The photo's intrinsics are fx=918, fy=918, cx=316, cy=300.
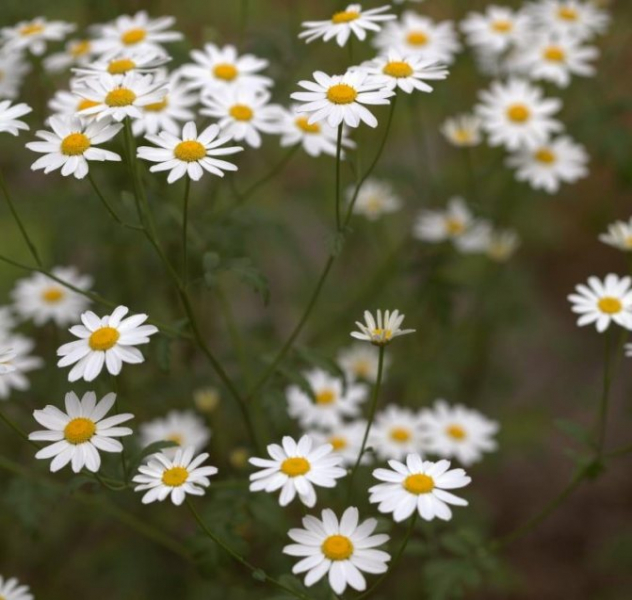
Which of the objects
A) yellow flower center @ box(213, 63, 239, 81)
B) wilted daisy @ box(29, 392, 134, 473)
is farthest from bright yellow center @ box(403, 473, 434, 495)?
yellow flower center @ box(213, 63, 239, 81)

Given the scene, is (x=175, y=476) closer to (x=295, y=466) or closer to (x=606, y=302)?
(x=295, y=466)

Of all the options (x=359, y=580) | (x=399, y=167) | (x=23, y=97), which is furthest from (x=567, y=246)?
(x=359, y=580)

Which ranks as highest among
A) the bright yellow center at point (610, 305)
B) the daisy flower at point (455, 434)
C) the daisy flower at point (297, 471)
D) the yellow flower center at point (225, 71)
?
the yellow flower center at point (225, 71)

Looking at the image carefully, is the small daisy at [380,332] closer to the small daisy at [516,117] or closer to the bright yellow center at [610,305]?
the bright yellow center at [610,305]

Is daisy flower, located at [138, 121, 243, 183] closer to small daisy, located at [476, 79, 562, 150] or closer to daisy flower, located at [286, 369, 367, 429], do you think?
daisy flower, located at [286, 369, 367, 429]

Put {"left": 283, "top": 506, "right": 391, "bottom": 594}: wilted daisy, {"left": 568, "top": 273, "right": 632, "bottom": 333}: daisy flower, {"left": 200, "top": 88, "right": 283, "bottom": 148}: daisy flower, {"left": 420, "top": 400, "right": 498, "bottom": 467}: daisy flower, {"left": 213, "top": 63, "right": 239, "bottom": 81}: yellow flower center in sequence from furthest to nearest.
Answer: {"left": 420, "top": 400, "right": 498, "bottom": 467}: daisy flower → {"left": 213, "top": 63, "right": 239, "bottom": 81}: yellow flower center → {"left": 200, "top": 88, "right": 283, "bottom": 148}: daisy flower → {"left": 568, "top": 273, "right": 632, "bottom": 333}: daisy flower → {"left": 283, "top": 506, "right": 391, "bottom": 594}: wilted daisy

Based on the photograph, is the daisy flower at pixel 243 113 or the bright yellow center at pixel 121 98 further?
the daisy flower at pixel 243 113

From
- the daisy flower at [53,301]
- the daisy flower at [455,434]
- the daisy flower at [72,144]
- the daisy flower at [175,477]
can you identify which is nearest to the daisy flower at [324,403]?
the daisy flower at [455,434]
